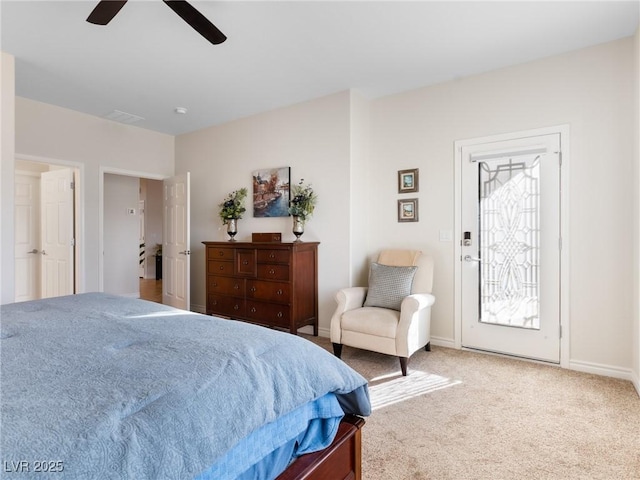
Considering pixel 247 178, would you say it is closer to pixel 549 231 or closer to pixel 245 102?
pixel 245 102

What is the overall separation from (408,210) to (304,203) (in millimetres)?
1129

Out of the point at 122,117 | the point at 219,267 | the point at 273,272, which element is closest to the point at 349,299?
the point at 273,272

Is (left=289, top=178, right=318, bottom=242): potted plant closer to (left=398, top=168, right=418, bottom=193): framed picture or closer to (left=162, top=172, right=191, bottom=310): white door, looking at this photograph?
(left=398, top=168, right=418, bottom=193): framed picture

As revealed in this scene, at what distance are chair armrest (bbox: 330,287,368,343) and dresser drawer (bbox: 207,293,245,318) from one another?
1282 millimetres

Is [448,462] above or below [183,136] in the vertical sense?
below

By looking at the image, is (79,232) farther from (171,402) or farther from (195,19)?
(171,402)

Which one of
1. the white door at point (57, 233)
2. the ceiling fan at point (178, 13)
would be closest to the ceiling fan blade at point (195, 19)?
the ceiling fan at point (178, 13)

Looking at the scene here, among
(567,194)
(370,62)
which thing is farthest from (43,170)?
(567,194)

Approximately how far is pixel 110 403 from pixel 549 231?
11.0 feet

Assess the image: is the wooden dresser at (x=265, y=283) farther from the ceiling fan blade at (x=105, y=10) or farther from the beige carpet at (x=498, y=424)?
the ceiling fan blade at (x=105, y=10)

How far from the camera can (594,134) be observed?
2.85 metres

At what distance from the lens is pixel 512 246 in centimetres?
321

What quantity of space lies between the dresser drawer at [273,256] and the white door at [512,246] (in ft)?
5.79

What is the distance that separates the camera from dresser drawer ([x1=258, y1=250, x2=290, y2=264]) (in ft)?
11.8
